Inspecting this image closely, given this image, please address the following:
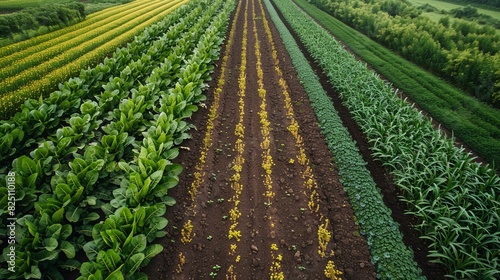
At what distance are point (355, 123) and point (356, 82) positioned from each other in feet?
7.34

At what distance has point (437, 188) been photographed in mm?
5137

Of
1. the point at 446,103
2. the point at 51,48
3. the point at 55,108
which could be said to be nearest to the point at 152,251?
the point at 55,108

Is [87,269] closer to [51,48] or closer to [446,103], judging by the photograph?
[446,103]

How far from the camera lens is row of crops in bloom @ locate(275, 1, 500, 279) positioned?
14.4ft

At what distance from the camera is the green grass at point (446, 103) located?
780 cm

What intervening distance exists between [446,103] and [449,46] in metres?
5.51

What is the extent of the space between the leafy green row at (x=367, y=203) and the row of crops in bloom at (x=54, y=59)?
29.7ft

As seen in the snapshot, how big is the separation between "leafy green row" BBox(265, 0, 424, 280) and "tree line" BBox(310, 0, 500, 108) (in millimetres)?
6323

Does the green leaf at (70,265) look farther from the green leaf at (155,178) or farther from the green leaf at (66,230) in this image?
the green leaf at (155,178)

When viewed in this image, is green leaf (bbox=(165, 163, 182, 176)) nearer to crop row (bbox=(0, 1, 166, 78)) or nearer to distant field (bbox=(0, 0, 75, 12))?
A: crop row (bbox=(0, 1, 166, 78))

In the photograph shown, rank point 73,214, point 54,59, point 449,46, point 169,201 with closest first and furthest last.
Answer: point 73,214 < point 169,201 < point 54,59 < point 449,46

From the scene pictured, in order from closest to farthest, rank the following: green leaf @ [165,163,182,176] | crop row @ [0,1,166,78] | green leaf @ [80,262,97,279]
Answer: green leaf @ [80,262,97,279] < green leaf @ [165,163,182,176] < crop row @ [0,1,166,78]

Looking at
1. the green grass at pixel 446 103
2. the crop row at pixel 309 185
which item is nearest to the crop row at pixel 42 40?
the crop row at pixel 309 185

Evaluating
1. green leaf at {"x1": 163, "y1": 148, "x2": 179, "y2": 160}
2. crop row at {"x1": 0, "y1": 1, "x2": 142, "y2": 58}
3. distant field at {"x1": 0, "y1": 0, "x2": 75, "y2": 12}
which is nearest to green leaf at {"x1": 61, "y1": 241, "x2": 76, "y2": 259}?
green leaf at {"x1": 163, "y1": 148, "x2": 179, "y2": 160}
